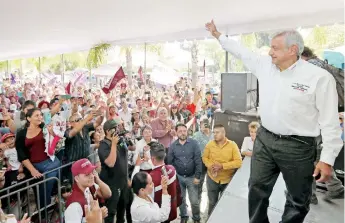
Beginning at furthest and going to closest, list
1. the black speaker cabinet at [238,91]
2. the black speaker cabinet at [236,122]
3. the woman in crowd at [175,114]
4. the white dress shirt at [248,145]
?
the woman in crowd at [175,114]
the black speaker cabinet at [238,91]
the black speaker cabinet at [236,122]
the white dress shirt at [248,145]

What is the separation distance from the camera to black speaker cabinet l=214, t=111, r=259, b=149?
512cm

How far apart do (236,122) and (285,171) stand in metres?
3.42

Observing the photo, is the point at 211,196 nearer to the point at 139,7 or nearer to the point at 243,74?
the point at 243,74

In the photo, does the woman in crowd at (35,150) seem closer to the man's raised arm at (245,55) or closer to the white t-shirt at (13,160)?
the white t-shirt at (13,160)

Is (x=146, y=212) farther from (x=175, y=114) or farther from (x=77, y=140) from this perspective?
(x=175, y=114)

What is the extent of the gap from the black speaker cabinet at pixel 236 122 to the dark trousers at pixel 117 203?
218 cm

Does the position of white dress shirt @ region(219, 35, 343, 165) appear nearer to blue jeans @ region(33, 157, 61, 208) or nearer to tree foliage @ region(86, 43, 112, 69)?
blue jeans @ region(33, 157, 61, 208)

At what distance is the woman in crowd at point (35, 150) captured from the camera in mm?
3711

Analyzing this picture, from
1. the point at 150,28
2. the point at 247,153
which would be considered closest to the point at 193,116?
the point at 150,28

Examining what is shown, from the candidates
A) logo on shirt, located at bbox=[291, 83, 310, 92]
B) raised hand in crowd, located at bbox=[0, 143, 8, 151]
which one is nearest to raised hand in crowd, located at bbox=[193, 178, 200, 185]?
raised hand in crowd, located at bbox=[0, 143, 8, 151]

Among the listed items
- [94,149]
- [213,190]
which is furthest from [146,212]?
[94,149]

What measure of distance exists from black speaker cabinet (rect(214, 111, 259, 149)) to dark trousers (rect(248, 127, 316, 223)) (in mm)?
3079

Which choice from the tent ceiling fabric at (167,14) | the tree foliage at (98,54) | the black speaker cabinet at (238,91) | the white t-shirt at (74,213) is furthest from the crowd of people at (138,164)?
the tree foliage at (98,54)

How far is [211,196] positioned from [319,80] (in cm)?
301
